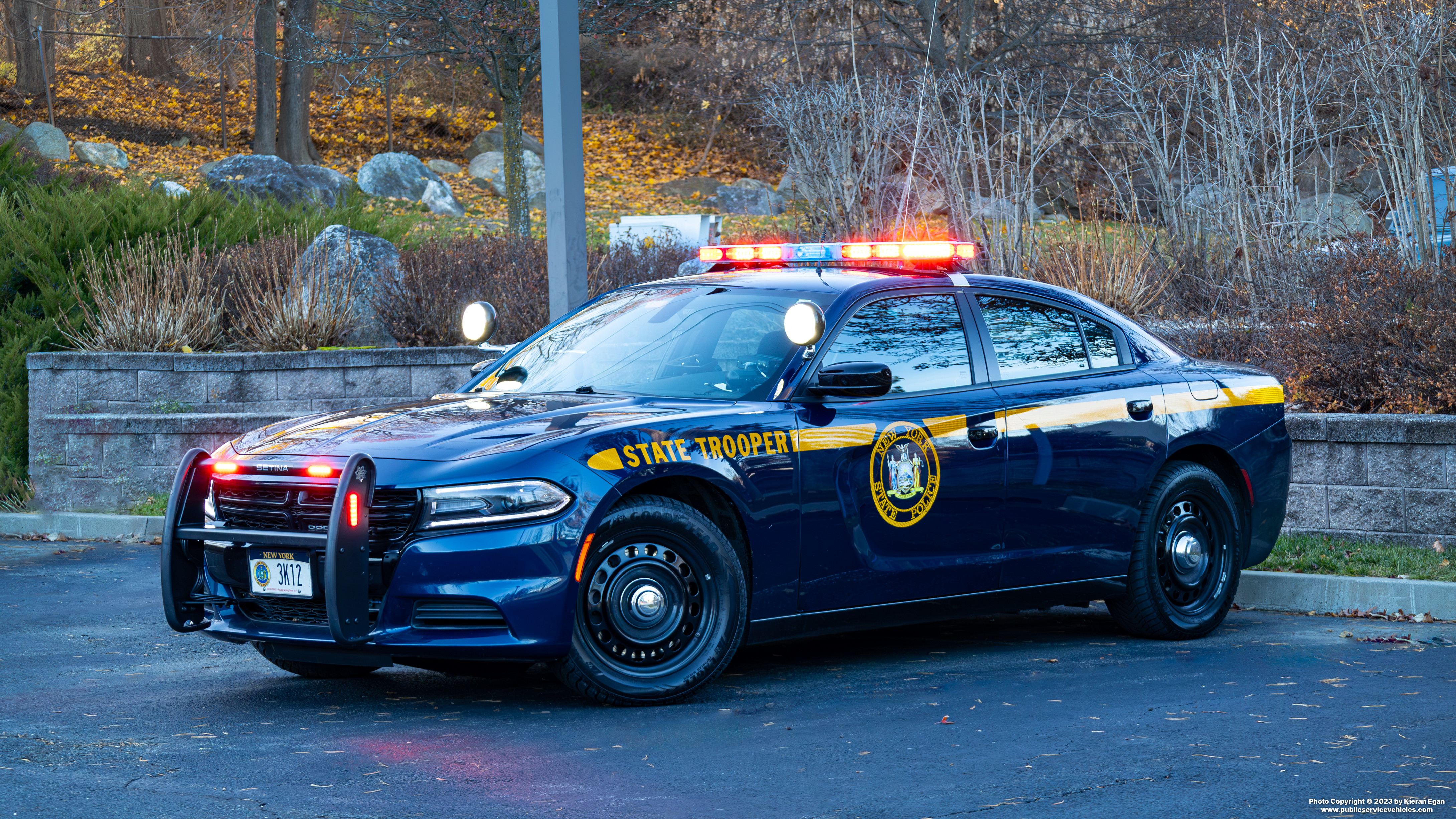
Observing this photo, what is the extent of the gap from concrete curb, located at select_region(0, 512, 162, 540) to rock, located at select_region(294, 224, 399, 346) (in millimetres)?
2847

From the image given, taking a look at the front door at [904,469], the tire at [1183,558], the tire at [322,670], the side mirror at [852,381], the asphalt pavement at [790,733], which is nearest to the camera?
the asphalt pavement at [790,733]

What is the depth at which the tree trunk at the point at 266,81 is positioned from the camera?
107ft

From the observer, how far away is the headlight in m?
5.53

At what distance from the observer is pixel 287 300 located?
1342cm

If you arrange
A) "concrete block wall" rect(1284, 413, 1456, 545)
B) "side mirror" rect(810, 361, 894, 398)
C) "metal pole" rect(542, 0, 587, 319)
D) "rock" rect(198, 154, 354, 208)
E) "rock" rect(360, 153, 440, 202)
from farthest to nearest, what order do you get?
"rock" rect(360, 153, 440, 202) → "rock" rect(198, 154, 354, 208) → "metal pole" rect(542, 0, 587, 319) → "concrete block wall" rect(1284, 413, 1456, 545) → "side mirror" rect(810, 361, 894, 398)

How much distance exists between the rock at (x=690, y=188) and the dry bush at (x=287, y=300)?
791 inches

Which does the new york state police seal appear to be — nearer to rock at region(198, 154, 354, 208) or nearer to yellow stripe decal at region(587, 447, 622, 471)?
yellow stripe decal at region(587, 447, 622, 471)

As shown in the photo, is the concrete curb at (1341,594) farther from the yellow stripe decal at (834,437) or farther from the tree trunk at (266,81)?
the tree trunk at (266,81)

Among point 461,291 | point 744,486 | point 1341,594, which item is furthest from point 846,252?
point 461,291

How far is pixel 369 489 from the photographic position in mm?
5477

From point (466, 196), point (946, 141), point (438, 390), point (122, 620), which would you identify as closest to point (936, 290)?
point (122, 620)

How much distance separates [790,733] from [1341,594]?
412 centimetres

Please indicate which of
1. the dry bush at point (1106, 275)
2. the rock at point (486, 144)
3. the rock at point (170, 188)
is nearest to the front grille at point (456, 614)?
the dry bush at point (1106, 275)

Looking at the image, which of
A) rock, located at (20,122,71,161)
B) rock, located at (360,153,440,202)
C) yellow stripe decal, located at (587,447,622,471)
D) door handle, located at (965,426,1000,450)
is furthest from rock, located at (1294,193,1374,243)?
rock, located at (20,122,71,161)
